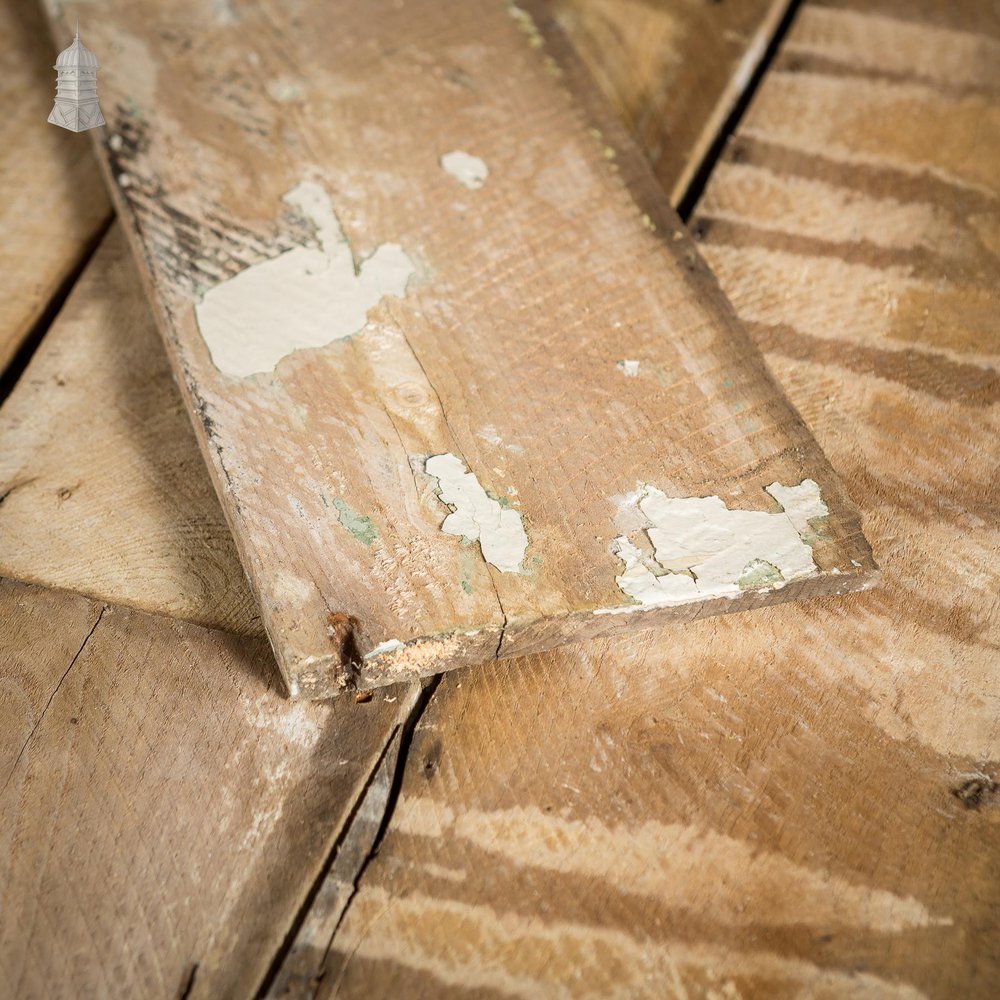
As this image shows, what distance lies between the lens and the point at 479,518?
94 cm

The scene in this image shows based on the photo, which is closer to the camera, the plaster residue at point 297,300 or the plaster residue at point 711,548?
the plaster residue at point 711,548

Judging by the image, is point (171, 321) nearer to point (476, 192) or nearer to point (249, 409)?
point (249, 409)

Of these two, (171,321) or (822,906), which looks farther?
(171,321)

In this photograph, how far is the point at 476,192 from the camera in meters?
1.21

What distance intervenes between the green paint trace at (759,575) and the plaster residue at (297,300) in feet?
1.78

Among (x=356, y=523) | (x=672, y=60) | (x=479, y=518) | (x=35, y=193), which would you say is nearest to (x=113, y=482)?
(x=356, y=523)

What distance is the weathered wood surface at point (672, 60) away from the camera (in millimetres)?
1421

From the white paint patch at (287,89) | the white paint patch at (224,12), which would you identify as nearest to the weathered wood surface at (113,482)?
the white paint patch at (287,89)

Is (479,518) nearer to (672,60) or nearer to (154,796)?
(154,796)

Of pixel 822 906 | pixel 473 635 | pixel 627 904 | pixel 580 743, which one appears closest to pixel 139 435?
pixel 473 635

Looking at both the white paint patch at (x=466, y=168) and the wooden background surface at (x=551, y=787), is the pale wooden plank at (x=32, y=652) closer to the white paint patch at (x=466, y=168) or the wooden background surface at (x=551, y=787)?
the wooden background surface at (x=551, y=787)

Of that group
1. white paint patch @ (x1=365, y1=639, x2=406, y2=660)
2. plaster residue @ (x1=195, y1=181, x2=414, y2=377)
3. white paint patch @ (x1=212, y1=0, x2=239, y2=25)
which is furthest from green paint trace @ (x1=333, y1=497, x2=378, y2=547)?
white paint patch @ (x1=212, y1=0, x2=239, y2=25)

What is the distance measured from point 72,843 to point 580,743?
506 mm

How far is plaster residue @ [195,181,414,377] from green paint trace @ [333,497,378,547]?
0.21 metres
